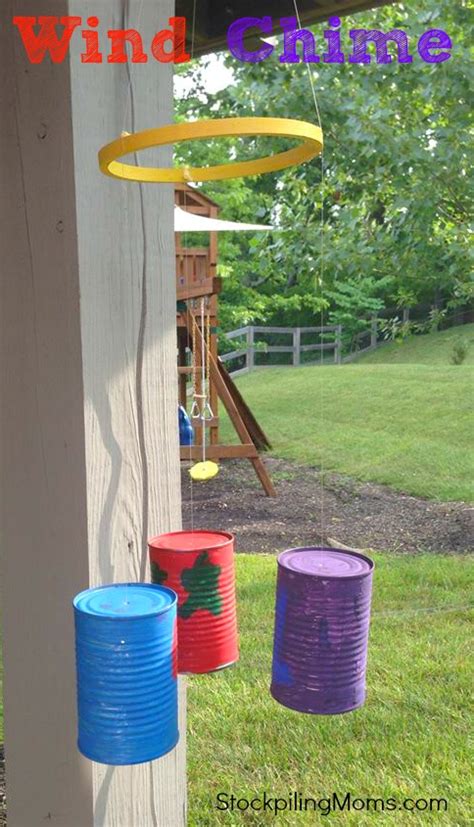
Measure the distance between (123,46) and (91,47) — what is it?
3.0 inches

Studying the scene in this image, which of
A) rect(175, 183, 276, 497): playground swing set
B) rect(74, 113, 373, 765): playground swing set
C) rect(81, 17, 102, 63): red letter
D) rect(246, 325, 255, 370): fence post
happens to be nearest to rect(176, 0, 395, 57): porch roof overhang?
rect(81, 17, 102, 63): red letter

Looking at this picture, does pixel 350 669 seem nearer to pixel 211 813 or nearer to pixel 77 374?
pixel 77 374

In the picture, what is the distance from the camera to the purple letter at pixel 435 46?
423 centimetres

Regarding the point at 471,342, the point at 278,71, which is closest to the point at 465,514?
the point at 278,71

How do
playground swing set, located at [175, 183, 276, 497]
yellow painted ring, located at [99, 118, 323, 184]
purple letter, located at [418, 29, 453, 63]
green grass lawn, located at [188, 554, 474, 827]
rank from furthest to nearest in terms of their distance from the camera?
playground swing set, located at [175, 183, 276, 497]
purple letter, located at [418, 29, 453, 63]
green grass lawn, located at [188, 554, 474, 827]
yellow painted ring, located at [99, 118, 323, 184]

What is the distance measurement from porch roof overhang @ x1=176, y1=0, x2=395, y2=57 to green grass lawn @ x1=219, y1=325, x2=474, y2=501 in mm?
3470

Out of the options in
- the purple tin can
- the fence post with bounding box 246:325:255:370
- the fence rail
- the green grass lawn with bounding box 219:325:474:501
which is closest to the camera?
the purple tin can

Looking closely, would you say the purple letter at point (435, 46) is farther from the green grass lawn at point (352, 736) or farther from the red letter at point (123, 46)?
the red letter at point (123, 46)

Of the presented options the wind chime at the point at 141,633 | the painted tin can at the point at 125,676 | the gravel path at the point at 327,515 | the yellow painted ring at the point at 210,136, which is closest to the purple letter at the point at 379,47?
the gravel path at the point at 327,515

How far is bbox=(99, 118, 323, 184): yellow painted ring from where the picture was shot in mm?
916

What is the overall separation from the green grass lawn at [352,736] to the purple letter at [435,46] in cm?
298

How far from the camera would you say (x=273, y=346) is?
1794cm

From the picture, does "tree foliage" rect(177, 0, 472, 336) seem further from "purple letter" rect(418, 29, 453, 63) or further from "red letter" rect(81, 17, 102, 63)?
"red letter" rect(81, 17, 102, 63)

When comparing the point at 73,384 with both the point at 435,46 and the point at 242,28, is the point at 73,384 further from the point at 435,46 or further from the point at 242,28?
the point at 435,46
